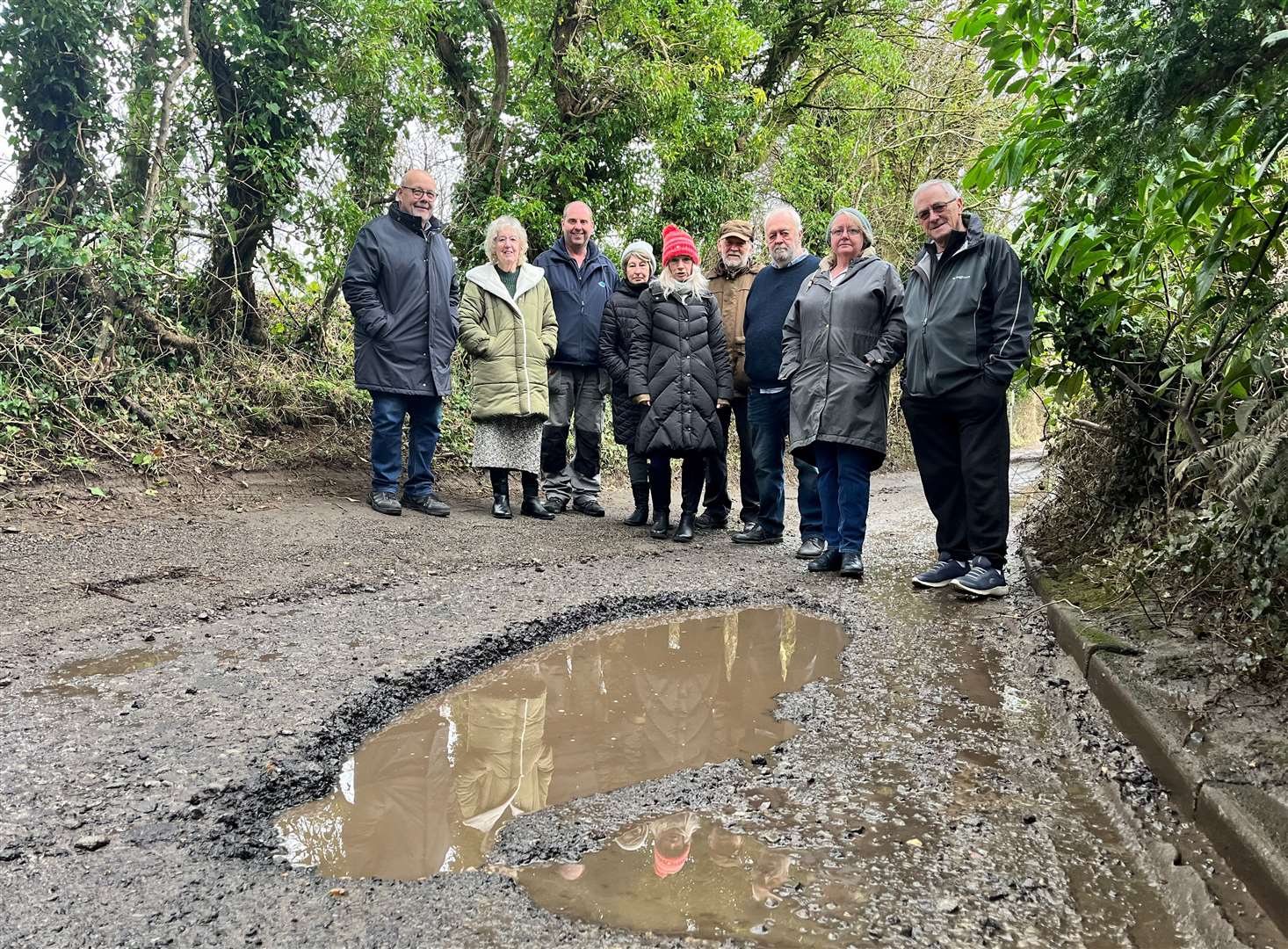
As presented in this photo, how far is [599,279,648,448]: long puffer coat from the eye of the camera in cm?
723

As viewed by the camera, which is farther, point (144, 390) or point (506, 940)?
point (144, 390)

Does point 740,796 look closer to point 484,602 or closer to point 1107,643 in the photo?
point 1107,643

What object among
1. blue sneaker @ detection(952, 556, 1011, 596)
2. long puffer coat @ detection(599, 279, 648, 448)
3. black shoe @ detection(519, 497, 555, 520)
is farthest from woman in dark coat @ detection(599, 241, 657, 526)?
blue sneaker @ detection(952, 556, 1011, 596)

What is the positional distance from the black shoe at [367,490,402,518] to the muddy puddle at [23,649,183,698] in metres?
3.05

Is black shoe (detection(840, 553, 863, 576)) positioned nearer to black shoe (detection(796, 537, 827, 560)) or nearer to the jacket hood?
black shoe (detection(796, 537, 827, 560))

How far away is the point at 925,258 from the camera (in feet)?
18.0

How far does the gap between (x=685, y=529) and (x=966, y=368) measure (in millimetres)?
2506

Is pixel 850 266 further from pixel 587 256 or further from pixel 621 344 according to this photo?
pixel 587 256

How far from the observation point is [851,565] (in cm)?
580

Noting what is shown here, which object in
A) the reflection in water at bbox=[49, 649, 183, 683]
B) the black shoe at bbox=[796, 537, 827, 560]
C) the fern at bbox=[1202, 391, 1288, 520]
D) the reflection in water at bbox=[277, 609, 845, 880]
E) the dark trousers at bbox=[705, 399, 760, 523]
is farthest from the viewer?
the dark trousers at bbox=[705, 399, 760, 523]

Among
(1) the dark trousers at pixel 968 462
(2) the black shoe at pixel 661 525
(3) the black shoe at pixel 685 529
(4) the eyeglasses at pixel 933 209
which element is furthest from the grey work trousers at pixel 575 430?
(4) the eyeglasses at pixel 933 209

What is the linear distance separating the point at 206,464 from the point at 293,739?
4888 millimetres

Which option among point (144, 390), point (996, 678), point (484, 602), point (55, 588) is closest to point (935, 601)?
point (996, 678)

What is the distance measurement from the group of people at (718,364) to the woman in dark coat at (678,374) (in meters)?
0.01
